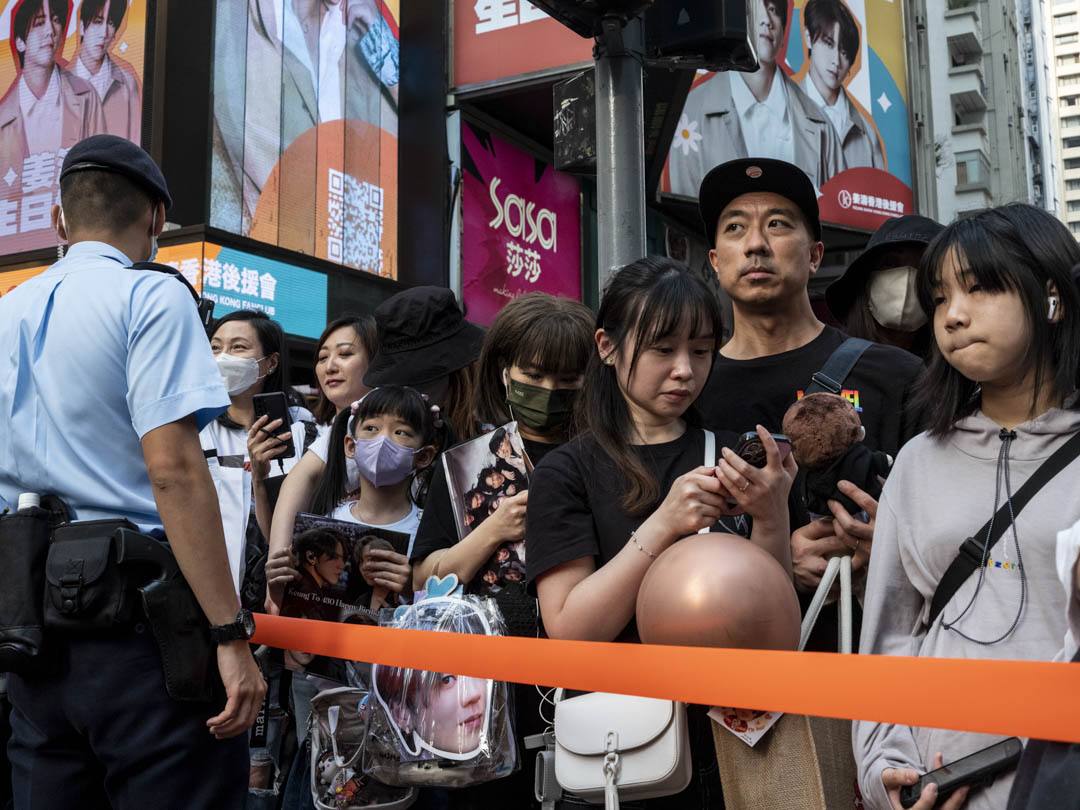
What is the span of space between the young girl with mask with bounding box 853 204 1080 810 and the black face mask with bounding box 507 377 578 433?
1254 mm

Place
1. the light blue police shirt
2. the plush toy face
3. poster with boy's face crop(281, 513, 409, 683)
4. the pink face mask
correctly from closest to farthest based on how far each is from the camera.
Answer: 1. the plush toy face
2. the light blue police shirt
3. poster with boy's face crop(281, 513, 409, 683)
4. the pink face mask

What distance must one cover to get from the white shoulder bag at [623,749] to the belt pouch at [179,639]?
0.92 meters

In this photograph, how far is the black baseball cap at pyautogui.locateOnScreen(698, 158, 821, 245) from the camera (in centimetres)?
334

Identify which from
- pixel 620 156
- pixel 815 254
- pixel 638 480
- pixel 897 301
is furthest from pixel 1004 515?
pixel 620 156

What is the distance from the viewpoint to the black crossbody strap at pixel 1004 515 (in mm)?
2129

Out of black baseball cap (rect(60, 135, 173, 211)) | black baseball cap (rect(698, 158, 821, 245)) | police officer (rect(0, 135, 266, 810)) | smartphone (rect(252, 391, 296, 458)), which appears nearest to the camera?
police officer (rect(0, 135, 266, 810))

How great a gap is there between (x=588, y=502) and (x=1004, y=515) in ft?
3.27

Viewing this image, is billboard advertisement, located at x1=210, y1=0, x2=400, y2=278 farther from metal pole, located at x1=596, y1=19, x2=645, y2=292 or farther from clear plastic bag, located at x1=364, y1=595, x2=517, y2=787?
clear plastic bag, located at x1=364, y1=595, x2=517, y2=787

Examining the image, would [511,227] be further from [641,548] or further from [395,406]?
[641,548]

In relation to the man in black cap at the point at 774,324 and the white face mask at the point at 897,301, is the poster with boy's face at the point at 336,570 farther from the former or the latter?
the white face mask at the point at 897,301

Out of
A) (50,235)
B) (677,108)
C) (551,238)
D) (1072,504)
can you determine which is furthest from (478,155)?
(1072,504)

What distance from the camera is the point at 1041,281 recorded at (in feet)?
7.52

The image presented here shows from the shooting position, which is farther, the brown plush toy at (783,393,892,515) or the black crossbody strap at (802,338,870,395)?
the black crossbody strap at (802,338,870,395)

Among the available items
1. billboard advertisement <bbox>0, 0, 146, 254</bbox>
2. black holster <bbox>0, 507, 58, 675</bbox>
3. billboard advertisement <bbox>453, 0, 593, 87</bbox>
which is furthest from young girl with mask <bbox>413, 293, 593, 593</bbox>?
billboard advertisement <bbox>453, 0, 593, 87</bbox>
